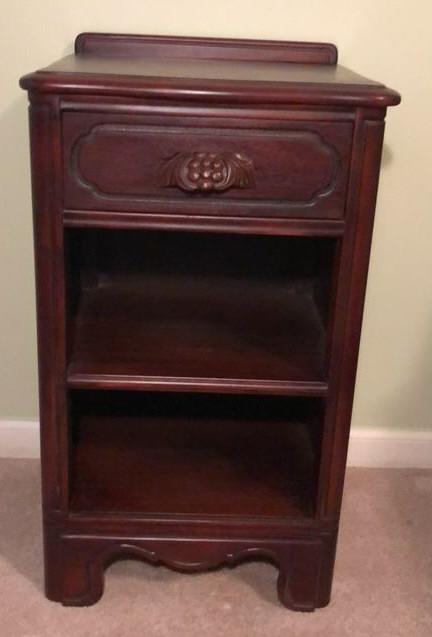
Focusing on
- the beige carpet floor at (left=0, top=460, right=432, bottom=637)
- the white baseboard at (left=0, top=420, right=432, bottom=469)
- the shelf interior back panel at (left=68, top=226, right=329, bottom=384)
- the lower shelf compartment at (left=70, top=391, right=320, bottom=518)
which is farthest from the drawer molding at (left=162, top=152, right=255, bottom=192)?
the white baseboard at (left=0, top=420, right=432, bottom=469)

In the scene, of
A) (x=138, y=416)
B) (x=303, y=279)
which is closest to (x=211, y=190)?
(x=303, y=279)

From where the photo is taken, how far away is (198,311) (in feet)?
4.41

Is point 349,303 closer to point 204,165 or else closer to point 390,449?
point 204,165

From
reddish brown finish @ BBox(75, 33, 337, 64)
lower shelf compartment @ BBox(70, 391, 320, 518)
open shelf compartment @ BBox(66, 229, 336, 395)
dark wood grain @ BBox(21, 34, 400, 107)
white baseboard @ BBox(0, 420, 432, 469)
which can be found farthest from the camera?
white baseboard @ BBox(0, 420, 432, 469)

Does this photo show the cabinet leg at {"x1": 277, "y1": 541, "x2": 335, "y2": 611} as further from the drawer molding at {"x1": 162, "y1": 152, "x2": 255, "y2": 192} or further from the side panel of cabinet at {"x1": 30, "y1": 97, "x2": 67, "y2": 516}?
the drawer molding at {"x1": 162, "y1": 152, "x2": 255, "y2": 192}

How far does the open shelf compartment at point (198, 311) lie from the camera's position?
3.70 ft

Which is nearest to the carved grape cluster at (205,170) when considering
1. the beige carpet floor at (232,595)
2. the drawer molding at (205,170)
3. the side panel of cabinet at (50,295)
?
the drawer molding at (205,170)

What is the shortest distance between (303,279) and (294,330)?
0.19 metres

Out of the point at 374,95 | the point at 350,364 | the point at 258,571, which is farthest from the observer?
the point at 258,571

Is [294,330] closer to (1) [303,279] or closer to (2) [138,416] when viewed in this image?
(1) [303,279]

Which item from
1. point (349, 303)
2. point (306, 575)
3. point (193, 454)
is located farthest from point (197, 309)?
point (306, 575)

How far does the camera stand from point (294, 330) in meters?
1.26

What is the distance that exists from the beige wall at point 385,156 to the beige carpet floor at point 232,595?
10.5 inches

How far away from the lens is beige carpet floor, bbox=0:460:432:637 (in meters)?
1.21
